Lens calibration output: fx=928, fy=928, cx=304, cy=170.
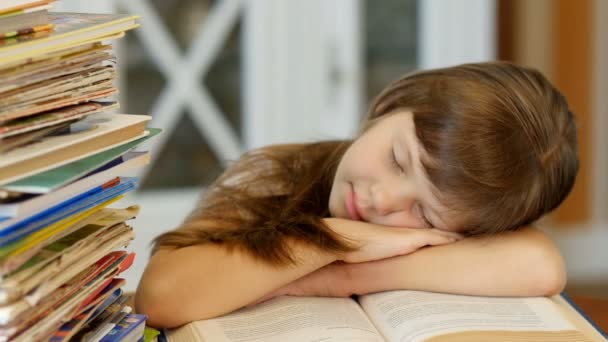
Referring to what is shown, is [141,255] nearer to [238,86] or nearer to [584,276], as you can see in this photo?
[238,86]

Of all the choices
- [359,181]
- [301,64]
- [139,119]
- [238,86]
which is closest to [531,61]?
[301,64]

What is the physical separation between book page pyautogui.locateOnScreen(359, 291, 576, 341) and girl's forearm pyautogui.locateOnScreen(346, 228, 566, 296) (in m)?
0.01

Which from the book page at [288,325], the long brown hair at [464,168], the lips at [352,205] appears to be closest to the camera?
the book page at [288,325]

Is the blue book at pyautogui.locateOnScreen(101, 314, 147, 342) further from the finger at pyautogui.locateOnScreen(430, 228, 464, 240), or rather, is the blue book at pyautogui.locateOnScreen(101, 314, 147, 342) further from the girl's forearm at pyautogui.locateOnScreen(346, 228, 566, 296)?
the finger at pyautogui.locateOnScreen(430, 228, 464, 240)

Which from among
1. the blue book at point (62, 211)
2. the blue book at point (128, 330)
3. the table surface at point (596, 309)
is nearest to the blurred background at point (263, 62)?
the table surface at point (596, 309)

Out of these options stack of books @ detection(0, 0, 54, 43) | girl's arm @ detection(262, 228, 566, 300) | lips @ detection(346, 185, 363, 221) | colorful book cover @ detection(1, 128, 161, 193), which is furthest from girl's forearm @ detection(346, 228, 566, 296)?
stack of books @ detection(0, 0, 54, 43)

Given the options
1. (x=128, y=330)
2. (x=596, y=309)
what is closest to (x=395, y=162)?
(x=596, y=309)

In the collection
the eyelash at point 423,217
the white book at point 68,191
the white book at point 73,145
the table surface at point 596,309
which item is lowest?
the table surface at point 596,309

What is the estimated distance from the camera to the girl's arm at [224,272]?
4.07 feet

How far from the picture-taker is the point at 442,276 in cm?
134

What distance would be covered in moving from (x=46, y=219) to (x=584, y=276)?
9.15 feet

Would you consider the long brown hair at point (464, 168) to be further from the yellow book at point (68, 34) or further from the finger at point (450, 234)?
the yellow book at point (68, 34)

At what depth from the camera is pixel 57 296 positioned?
0.91 metres

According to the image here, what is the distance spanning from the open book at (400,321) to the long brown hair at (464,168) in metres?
0.09
